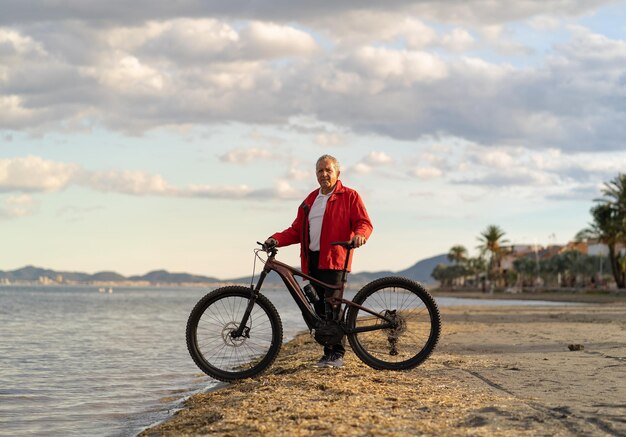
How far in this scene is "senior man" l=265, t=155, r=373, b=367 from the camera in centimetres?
784

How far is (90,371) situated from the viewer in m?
12.8

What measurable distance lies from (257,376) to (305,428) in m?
2.78

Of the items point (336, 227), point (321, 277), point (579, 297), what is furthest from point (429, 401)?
point (579, 297)

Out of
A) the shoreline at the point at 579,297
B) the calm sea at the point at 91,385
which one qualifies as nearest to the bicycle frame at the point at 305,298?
the calm sea at the point at 91,385

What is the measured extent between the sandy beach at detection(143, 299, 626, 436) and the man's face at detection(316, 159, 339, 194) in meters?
Answer: 1.79

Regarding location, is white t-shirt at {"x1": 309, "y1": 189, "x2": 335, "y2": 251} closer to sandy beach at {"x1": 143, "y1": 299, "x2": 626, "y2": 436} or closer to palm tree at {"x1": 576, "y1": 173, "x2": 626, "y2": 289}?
sandy beach at {"x1": 143, "y1": 299, "x2": 626, "y2": 436}

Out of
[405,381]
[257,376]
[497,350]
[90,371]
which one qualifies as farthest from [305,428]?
[90,371]

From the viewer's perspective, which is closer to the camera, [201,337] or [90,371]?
[201,337]

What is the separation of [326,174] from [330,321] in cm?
142

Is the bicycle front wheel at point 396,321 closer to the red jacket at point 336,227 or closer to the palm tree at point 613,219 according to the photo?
the red jacket at point 336,227

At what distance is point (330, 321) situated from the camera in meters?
7.66

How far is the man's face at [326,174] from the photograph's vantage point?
793 cm

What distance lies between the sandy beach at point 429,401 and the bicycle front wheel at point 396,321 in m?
0.18

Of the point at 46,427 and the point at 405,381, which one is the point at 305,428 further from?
the point at 46,427
